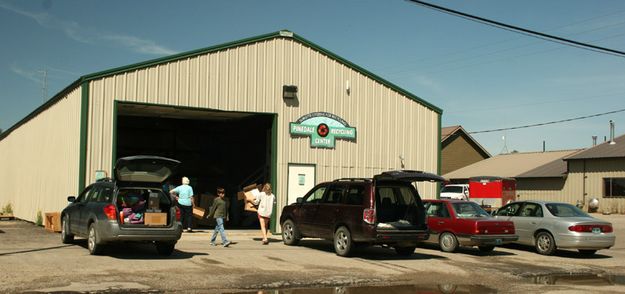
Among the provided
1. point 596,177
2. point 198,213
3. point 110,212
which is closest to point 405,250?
point 110,212

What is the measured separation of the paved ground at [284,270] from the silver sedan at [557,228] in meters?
0.41

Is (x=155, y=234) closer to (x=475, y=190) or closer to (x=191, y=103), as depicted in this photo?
(x=191, y=103)

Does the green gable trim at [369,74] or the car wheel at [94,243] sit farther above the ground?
the green gable trim at [369,74]

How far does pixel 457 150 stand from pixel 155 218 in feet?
159

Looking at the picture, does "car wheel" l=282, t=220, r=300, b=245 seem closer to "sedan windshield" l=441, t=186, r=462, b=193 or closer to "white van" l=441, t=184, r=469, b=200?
"white van" l=441, t=184, r=469, b=200

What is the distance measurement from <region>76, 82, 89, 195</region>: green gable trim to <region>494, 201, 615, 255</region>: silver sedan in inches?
484

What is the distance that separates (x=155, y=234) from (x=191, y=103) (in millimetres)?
8145

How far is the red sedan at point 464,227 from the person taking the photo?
16.4 m

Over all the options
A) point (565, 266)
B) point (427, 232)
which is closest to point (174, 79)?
point (427, 232)

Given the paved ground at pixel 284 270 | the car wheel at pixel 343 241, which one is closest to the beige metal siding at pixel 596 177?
the paved ground at pixel 284 270

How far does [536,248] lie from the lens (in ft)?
58.1

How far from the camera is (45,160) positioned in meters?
23.5

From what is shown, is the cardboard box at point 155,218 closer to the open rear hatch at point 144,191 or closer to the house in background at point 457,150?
the open rear hatch at point 144,191

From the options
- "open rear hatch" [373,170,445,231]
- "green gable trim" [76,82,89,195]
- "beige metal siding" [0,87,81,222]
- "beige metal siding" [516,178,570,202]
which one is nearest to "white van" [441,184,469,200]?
"beige metal siding" [516,178,570,202]
